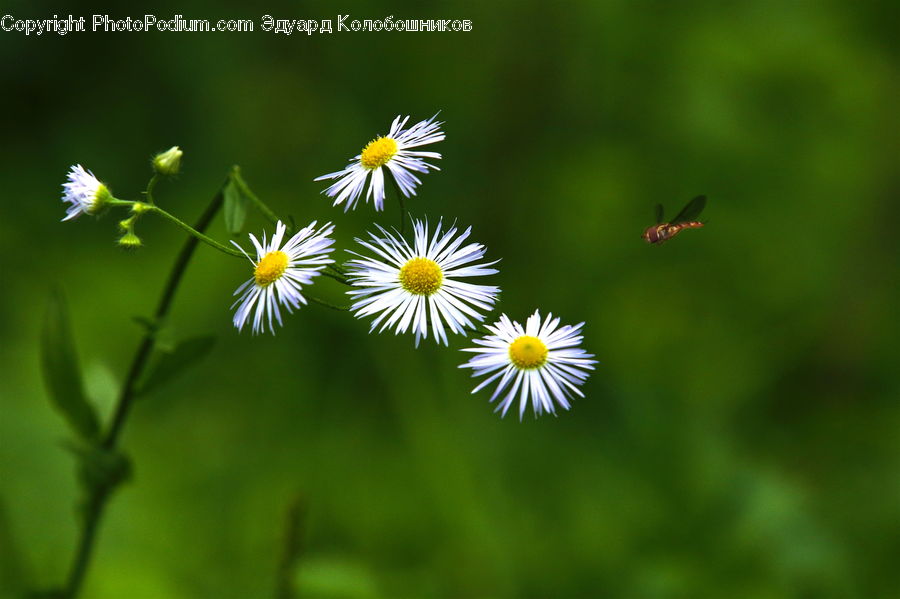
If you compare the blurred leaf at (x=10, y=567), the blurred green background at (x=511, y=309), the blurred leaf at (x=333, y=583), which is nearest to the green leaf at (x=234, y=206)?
the blurred green background at (x=511, y=309)

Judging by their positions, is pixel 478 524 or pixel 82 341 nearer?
pixel 478 524

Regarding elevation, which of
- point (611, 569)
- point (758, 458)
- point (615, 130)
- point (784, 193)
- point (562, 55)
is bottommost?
point (611, 569)

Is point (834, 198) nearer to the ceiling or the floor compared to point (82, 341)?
nearer to the ceiling

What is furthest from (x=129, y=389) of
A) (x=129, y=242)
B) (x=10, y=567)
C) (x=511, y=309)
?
(x=511, y=309)

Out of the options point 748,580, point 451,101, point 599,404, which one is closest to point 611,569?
point 748,580

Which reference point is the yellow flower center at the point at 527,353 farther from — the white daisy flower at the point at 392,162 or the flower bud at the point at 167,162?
the flower bud at the point at 167,162

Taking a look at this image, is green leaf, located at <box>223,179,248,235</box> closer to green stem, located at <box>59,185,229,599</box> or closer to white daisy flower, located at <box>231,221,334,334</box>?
green stem, located at <box>59,185,229,599</box>

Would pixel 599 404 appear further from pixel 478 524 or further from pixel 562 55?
pixel 562 55

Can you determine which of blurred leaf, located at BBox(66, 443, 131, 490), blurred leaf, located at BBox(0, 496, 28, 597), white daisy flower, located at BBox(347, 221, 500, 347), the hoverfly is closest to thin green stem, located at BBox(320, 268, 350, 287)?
white daisy flower, located at BBox(347, 221, 500, 347)
